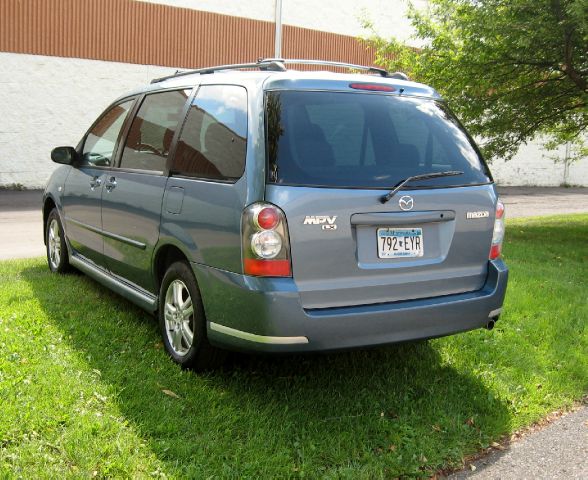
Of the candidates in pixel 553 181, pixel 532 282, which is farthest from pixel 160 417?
pixel 553 181

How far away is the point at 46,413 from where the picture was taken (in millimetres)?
3393

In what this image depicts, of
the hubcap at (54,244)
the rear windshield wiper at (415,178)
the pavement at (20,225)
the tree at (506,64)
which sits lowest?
the pavement at (20,225)

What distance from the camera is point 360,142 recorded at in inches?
147

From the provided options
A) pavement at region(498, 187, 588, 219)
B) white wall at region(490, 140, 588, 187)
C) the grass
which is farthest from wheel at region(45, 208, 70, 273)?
white wall at region(490, 140, 588, 187)

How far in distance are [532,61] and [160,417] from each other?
904 cm

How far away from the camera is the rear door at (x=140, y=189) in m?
4.43

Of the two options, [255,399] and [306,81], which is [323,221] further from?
[255,399]

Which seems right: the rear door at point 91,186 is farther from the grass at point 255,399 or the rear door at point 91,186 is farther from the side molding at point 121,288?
the grass at point 255,399

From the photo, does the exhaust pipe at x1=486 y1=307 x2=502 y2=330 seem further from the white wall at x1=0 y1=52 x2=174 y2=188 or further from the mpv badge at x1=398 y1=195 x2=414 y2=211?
the white wall at x1=0 y1=52 x2=174 y2=188

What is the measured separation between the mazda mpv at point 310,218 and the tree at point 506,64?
20.2 ft

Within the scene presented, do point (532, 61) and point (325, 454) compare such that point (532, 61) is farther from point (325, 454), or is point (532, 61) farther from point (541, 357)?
point (325, 454)

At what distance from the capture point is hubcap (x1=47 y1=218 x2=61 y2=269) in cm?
660

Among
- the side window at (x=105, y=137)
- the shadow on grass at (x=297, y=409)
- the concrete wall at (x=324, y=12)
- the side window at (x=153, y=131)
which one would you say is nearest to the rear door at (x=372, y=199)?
the shadow on grass at (x=297, y=409)

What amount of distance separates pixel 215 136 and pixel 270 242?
92 cm
